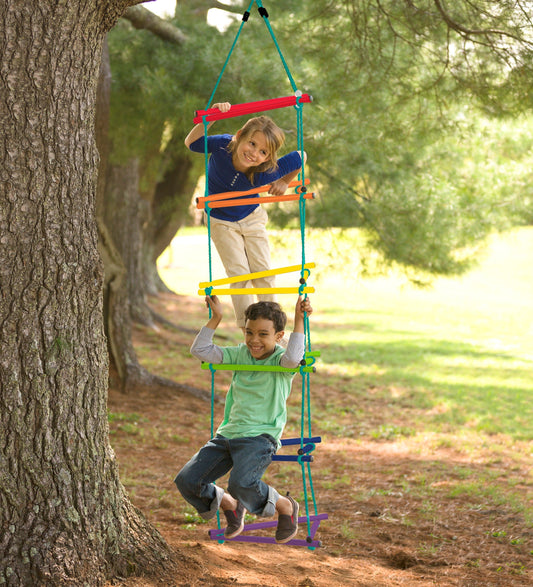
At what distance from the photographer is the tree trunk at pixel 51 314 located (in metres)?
2.68

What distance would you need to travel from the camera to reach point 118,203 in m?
9.19

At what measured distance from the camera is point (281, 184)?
3631mm

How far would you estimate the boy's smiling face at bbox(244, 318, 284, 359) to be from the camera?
125 inches

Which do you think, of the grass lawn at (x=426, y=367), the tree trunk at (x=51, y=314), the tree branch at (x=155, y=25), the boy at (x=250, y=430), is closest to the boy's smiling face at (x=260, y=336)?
the boy at (x=250, y=430)

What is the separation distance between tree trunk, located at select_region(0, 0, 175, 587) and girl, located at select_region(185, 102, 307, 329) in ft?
2.70

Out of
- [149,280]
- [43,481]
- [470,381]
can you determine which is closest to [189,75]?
[43,481]

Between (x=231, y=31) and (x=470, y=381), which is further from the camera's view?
(x=470, y=381)

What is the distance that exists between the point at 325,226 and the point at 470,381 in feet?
9.92

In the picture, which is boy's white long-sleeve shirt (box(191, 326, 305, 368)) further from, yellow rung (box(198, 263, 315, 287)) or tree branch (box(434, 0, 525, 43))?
tree branch (box(434, 0, 525, 43))

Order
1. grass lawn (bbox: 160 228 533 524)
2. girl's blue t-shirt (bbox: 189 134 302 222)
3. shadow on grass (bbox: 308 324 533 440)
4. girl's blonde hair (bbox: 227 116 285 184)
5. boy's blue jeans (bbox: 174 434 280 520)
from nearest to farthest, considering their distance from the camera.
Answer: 1. boy's blue jeans (bbox: 174 434 280 520)
2. girl's blonde hair (bbox: 227 116 285 184)
3. girl's blue t-shirt (bbox: 189 134 302 222)
4. grass lawn (bbox: 160 228 533 524)
5. shadow on grass (bbox: 308 324 533 440)

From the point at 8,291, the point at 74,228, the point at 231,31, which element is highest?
the point at 231,31

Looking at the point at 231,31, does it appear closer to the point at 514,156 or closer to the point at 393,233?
the point at 393,233

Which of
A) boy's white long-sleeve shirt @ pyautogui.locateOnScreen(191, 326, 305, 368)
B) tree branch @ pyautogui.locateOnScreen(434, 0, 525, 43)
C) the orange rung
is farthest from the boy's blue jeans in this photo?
tree branch @ pyautogui.locateOnScreen(434, 0, 525, 43)

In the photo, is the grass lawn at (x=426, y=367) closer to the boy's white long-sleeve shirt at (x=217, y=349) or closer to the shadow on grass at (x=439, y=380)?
the shadow on grass at (x=439, y=380)
